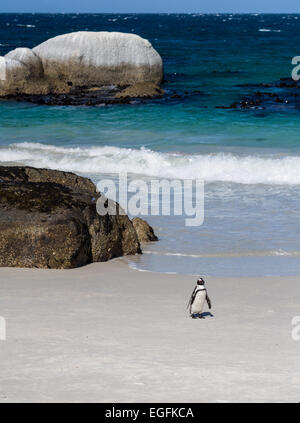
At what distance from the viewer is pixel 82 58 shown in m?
37.0

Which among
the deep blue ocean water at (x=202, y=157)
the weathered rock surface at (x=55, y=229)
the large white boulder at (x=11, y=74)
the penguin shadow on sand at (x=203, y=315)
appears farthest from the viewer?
the large white boulder at (x=11, y=74)

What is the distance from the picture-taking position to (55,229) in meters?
10.5

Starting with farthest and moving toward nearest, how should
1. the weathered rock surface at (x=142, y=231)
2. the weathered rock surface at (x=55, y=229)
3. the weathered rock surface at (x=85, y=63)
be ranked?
the weathered rock surface at (x=85, y=63) < the weathered rock surface at (x=142, y=231) < the weathered rock surface at (x=55, y=229)

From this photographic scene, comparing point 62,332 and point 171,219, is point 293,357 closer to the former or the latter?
point 62,332

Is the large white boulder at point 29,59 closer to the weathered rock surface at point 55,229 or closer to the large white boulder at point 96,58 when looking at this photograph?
the large white boulder at point 96,58

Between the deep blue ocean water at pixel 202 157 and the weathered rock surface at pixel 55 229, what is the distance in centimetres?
49

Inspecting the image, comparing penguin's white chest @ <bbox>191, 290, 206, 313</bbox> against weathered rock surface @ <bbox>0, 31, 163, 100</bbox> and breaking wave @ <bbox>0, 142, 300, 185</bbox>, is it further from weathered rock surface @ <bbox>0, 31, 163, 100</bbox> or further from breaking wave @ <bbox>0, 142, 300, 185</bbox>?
weathered rock surface @ <bbox>0, 31, 163, 100</bbox>

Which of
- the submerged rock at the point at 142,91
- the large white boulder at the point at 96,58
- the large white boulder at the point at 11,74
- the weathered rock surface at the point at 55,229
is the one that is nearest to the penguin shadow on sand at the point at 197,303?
the weathered rock surface at the point at 55,229

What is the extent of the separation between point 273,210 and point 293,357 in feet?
26.9

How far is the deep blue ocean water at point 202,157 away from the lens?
40.1ft

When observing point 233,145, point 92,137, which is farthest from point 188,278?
point 92,137

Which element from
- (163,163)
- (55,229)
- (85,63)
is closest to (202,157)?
(163,163)

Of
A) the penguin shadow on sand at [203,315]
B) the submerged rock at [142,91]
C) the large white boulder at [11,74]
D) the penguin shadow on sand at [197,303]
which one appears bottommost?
the submerged rock at [142,91]

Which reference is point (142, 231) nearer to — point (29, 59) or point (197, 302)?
point (197, 302)
